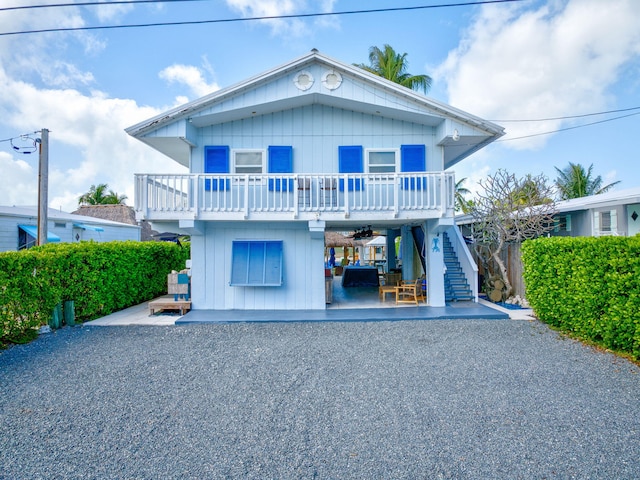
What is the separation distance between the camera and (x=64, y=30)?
28.6ft

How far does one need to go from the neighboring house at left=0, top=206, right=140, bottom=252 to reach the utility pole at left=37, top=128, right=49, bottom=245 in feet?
13.1

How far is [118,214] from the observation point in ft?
96.8

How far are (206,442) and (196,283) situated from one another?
279 inches

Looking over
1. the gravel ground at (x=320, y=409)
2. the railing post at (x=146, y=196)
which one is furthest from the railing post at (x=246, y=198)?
the gravel ground at (x=320, y=409)

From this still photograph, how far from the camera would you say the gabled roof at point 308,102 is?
31.0ft

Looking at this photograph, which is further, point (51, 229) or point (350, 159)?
point (51, 229)

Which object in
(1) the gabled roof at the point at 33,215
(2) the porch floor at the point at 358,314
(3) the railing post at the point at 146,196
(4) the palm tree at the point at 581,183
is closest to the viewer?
(2) the porch floor at the point at 358,314

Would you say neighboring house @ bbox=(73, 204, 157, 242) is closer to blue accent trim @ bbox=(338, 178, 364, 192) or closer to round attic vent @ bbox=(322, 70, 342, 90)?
blue accent trim @ bbox=(338, 178, 364, 192)

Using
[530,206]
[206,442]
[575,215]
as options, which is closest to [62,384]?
[206,442]

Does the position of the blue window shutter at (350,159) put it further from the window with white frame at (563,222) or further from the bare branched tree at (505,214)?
the window with white frame at (563,222)

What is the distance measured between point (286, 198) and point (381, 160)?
331cm

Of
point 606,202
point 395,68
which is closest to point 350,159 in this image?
point 606,202

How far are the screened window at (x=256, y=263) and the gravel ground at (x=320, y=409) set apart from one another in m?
2.86

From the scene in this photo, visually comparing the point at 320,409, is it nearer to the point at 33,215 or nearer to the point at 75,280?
the point at 75,280
